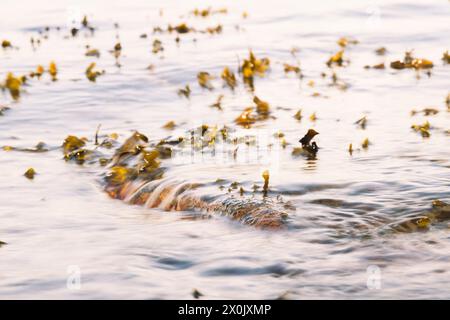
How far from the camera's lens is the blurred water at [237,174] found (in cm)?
458

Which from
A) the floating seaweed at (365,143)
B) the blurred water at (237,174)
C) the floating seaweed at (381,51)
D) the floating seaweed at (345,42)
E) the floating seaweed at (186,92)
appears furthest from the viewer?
the floating seaweed at (345,42)

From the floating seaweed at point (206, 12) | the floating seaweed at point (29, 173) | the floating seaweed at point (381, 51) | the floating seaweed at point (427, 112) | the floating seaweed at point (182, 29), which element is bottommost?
the floating seaweed at point (29, 173)

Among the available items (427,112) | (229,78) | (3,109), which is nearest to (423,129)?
(427,112)

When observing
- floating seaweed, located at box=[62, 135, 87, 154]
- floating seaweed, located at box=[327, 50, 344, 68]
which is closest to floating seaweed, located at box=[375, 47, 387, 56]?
floating seaweed, located at box=[327, 50, 344, 68]

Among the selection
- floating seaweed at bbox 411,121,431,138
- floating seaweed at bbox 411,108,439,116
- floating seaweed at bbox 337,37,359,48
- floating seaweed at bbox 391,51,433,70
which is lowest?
floating seaweed at bbox 411,121,431,138

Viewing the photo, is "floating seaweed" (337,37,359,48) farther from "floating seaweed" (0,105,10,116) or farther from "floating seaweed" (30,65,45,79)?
"floating seaweed" (0,105,10,116)

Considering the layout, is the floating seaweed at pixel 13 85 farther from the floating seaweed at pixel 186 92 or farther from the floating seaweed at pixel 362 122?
the floating seaweed at pixel 362 122

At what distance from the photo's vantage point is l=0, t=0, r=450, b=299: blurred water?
4578 mm

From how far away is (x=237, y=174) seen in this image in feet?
21.5

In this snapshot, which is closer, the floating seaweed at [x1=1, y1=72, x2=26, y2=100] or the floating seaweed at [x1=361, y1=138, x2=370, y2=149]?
the floating seaweed at [x1=361, y1=138, x2=370, y2=149]

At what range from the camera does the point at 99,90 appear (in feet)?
33.9

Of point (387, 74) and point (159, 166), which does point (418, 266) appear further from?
point (387, 74)

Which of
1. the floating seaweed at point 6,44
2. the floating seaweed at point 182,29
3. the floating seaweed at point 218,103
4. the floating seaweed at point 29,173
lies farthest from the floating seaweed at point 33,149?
the floating seaweed at point 182,29
